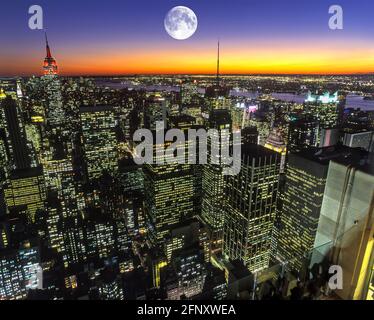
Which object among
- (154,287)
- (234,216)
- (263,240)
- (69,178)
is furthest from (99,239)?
(263,240)

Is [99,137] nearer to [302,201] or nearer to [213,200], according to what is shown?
[213,200]

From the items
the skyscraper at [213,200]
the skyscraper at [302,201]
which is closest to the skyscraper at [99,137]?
the skyscraper at [213,200]

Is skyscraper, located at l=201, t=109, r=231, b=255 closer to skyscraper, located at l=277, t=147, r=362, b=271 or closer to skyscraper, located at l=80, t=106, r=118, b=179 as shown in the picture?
skyscraper, located at l=277, t=147, r=362, b=271

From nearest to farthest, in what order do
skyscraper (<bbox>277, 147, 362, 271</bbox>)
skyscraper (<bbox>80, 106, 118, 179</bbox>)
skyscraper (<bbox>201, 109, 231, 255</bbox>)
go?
1. skyscraper (<bbox>277, 147, 362, 271</bbox>)
2. skyscraper (<bbox>201, 109, 231, 255</bbox>)
3. skyscraper (<bbox>80, 106, 118, 179</bbox>)

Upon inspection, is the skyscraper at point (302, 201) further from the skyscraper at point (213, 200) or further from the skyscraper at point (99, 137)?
the skyscraper at point (99, 137)

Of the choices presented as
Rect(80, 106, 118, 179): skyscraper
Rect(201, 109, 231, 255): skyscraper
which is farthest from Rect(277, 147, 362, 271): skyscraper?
Rect(80, 106, 118, 179): skyscraper

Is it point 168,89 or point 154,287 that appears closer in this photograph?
point 154,287

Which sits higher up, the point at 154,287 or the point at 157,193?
the point at 157,193

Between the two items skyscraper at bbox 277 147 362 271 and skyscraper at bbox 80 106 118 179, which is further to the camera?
skyscraper at bbox 80 106 118 179

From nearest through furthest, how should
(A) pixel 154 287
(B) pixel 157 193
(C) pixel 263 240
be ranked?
(A) pixel 154 287, (C) pixel 263 240, (B) pixel 157 193

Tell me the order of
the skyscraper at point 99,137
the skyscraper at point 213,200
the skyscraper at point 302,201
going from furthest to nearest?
the skyscraper at point 99,137 → the skyscraper at point 213,200 → the skyscraper at point 302,201

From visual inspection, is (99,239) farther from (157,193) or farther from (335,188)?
(335,188)
